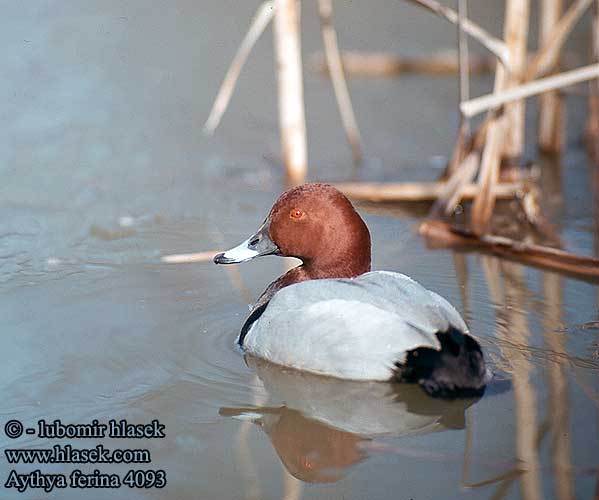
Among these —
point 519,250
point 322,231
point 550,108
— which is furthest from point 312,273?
point 550,108

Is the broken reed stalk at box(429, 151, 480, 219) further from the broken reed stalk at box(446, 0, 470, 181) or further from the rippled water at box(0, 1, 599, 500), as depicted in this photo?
the rippled water at box(0, 1, 599, 500)

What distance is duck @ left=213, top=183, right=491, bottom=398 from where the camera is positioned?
3.45 m

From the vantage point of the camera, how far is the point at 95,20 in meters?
8.66

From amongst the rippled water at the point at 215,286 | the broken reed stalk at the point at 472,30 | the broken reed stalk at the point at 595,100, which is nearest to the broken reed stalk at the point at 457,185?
the rippled water at the point at 215,286

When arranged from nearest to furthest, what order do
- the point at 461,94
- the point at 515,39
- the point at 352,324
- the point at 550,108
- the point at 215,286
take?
the point at 352,324
the point at 215,286
the point at 461,94
the point at 515,39
the point at 550,108

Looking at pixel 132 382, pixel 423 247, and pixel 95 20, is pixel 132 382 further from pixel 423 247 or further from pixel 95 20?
pixel 95 20

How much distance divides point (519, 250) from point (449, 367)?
1785 millimetres

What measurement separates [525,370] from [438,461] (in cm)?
79

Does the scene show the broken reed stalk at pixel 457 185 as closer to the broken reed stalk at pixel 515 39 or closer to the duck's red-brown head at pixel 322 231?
the broken reed stalk at pixel 515 39

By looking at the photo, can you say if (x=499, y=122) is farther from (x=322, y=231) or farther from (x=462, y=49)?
(x=322, y=231)

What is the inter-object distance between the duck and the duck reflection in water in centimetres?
5

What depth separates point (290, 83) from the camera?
5.79 metres

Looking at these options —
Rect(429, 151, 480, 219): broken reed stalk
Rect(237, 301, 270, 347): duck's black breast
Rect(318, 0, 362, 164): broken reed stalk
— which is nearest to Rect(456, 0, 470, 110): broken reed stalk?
Rect(429, 151, 480, 219): broken reed stalk

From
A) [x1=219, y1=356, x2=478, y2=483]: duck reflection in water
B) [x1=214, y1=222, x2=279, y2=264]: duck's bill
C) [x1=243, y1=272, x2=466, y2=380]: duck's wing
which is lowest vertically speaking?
[x1=219, y1=356, x2=478, y2=483]: duck reflection in water
